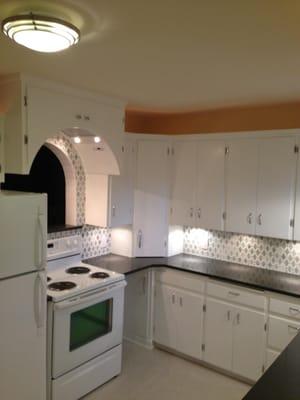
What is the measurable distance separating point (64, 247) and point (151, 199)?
1.05m

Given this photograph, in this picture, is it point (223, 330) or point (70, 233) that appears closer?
point (223, 330)

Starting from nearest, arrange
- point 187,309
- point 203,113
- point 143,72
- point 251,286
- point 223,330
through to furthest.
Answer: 1. point 143,72
2. point 251,286
3. point 223,330
4. point 187,309
5. point 203,113

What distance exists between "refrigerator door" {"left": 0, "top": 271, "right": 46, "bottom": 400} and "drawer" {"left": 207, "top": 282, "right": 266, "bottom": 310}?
1573 mm

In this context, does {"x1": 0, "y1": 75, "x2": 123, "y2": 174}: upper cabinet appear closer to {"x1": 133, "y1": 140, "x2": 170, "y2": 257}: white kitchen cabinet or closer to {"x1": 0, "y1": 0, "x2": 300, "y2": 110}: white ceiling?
{"x1": 0, "y1": 0, "x2": 300, "y2": 110}: white ceiling

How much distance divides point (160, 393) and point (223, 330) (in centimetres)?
79

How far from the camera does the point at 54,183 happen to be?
344 cm

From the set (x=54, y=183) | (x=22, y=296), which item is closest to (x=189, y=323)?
(x=22, y=296)

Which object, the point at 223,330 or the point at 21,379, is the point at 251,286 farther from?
the point at 21,379

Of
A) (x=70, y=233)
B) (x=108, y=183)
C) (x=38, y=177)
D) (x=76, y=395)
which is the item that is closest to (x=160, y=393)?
(x=76, y=395)

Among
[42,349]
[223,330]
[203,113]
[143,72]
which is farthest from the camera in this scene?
[203,113]

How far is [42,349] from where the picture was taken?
2.52 meters

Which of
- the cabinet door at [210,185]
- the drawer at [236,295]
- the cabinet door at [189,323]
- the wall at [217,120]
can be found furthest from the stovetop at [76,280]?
the wall at [217,120]

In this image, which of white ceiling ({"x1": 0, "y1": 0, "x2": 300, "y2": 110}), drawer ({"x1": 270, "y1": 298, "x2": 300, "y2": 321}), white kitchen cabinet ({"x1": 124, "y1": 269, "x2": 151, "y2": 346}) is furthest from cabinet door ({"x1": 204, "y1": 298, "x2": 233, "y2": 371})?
white ceiling ({"x1": 0, "y1": 0, "x2": 300, "y2": 110})

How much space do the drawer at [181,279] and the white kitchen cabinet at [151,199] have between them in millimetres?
304
